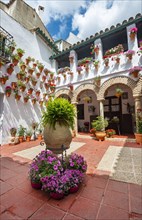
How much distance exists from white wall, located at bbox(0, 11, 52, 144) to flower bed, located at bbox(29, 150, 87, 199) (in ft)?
14.8

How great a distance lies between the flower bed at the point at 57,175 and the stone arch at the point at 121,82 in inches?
209

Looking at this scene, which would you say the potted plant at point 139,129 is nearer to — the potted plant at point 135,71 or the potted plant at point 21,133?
the potted plant at point 135,71

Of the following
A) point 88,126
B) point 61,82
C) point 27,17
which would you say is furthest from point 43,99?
point 27,17

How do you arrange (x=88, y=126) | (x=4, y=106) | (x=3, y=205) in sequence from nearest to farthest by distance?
(x=3, y=205) < (x=4, y=106) < (x=88, y=126)

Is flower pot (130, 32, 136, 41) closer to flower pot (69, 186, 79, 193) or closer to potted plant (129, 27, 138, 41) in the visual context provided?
potted plant (129, 27, 138, 41)

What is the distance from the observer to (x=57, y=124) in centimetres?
228

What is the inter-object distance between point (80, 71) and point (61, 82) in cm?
180

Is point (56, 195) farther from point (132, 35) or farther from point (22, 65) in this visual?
point (132, 35)

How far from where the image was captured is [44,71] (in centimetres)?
855

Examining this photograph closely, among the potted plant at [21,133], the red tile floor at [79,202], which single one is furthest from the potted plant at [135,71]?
the potted plant at [21,133]

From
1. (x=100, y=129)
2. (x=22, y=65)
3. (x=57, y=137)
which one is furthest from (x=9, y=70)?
(x=100, y=129)

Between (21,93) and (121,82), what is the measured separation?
573cm

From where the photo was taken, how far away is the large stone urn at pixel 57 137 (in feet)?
7.25

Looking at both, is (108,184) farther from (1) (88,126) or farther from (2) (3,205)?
(1) (88,126)
